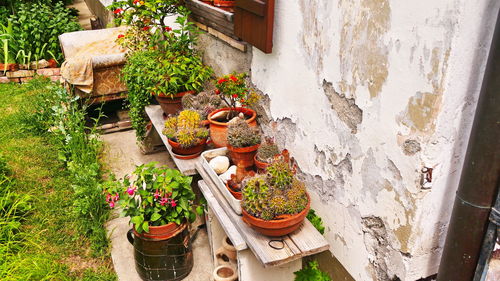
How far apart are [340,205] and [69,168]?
281 centimetres

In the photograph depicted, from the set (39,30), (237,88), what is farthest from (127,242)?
(39,30)

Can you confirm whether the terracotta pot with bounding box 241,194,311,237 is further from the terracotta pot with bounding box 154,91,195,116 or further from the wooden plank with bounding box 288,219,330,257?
the terracotta pot with bounding box 154,91,195,116

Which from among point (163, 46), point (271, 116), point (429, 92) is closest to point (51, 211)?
point (163, 46)

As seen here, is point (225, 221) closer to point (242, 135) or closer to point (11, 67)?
point (242, 135)

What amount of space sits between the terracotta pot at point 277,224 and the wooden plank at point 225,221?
0.14 metres

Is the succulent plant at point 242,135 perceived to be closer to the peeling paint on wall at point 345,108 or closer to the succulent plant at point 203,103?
the succulent plant at point 203,103

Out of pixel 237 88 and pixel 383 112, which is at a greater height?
pixel 383 112

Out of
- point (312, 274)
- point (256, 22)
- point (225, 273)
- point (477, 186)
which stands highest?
point (256, 22)

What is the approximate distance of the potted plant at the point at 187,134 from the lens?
3.38 m

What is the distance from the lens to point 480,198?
168cm

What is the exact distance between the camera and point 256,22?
9.68 ft

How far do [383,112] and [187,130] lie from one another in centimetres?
178

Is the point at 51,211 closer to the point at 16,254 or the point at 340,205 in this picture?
the point at 16,254

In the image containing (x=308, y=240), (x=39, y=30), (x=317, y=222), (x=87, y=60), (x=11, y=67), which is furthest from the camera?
(x=39, y=30)
